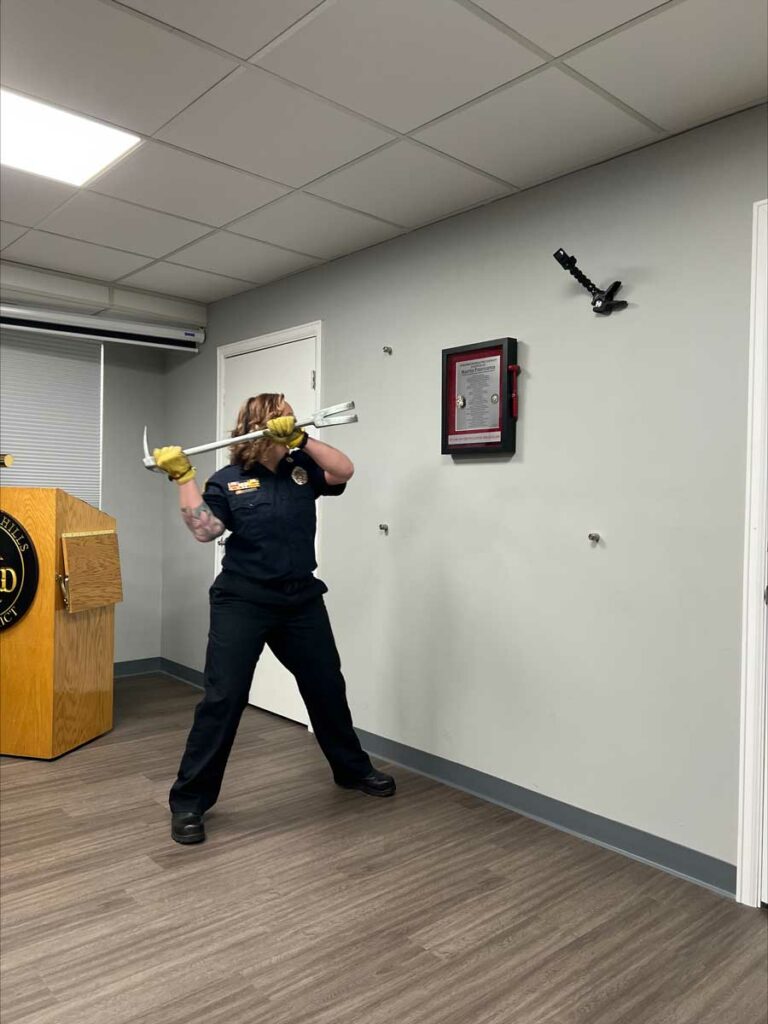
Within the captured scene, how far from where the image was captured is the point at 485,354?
118 inches

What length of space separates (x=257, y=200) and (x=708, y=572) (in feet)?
7.25

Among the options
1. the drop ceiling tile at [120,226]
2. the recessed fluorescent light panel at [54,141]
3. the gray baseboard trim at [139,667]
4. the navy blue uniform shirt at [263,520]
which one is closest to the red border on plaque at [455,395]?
the navy blue uniform shirt at [263,520]

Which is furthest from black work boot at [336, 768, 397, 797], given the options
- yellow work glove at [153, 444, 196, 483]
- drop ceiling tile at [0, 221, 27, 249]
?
drop ceiling tile at [0, 221, 27, 249]

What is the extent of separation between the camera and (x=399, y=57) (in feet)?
6.64

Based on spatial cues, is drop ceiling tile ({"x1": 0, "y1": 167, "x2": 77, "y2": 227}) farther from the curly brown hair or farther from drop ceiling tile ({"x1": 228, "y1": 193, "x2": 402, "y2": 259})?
the curly brown hair

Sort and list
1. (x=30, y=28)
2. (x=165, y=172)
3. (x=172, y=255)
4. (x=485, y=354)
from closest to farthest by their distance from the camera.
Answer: (x=30, y=28) → (x=165, y=172) → (x=485, y=354) → (x=172, y=255)

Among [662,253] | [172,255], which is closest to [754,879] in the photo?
[662,253]

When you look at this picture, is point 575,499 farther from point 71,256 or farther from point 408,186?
point 71,256

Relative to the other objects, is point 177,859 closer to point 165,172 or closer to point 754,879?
point 754,879

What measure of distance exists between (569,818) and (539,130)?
2356mm

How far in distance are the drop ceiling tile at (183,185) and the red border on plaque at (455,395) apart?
947 mm

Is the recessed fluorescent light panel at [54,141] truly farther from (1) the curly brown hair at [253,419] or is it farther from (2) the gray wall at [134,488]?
(2) the gray wall at [134,488]

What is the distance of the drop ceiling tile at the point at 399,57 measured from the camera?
1849mm

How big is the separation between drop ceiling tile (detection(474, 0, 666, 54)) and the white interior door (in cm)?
218
